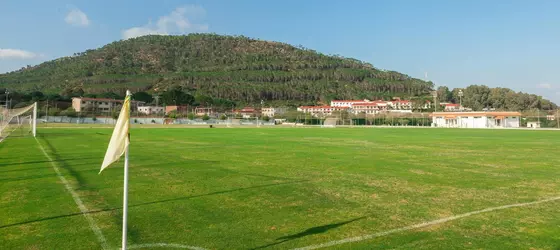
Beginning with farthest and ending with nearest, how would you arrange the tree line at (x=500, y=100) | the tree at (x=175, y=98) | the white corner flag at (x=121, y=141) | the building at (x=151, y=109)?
the tree at (x=175, y=98)
the building at (x=151, y=109)
the tree line at (x=500, y=100)
the white corner flag at (x=121, y=141)

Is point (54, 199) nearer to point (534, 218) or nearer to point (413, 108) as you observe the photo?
point (534, 218)

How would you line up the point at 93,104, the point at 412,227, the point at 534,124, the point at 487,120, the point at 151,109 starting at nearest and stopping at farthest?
the point at 412,227 < the point at 534,124 < the point at 487,120 < the point at 93,104 < the point at 151,109

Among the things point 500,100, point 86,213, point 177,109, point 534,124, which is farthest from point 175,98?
point 86,213

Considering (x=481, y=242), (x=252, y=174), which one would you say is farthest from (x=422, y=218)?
(x=252, y=174)

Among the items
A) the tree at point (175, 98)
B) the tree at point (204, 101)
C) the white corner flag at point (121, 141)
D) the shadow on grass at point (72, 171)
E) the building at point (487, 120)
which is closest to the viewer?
the white corner flag at point (121, 141)

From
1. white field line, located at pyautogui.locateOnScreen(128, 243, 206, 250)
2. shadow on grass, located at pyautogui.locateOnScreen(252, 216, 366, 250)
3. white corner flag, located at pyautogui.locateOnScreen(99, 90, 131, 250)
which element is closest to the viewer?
white corner flag, located at pyautogui.locateOnScreen(99, 90, 131, 250)

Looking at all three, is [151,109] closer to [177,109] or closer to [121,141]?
[177,109]

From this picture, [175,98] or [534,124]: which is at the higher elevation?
[175,98]

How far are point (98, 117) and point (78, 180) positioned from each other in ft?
329

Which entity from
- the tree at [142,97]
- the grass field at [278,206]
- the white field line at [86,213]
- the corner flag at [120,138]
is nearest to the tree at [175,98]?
the tree at [142,97]

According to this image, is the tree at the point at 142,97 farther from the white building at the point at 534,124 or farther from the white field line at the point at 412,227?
the white field line at the point at 412,227

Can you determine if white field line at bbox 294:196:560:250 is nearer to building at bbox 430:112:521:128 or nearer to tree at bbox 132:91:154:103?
building at bbox 430:112:521:128

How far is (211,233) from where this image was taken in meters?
5.96

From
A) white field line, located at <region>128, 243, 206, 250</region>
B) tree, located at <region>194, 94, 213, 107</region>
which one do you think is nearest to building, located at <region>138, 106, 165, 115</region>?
tree, located at <region>194, 94, 213, 107</region>
